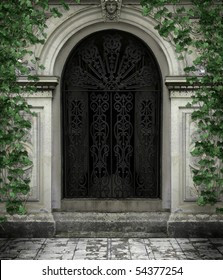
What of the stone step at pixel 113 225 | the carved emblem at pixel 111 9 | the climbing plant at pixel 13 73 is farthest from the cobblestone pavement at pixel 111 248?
the carved emblem at pixel 111 9

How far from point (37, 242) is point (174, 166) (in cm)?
257

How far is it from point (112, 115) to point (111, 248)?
2407mm

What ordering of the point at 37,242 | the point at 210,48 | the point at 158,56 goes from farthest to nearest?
the point at 158,56, the point at 37,242, the point at 210,48

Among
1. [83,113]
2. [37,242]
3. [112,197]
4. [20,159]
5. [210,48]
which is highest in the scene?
[210,48]

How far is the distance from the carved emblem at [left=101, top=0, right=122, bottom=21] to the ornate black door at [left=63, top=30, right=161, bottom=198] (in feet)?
1.12

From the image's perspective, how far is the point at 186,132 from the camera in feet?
31.0

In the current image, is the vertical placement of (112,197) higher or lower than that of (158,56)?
lower

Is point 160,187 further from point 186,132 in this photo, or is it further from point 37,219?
point 37,219

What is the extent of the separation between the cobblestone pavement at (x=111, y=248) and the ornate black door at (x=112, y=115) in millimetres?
1077

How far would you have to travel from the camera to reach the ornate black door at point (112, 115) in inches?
385

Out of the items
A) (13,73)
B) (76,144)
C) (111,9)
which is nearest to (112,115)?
(76,144)

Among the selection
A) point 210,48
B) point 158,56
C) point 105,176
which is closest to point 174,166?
point 105,176

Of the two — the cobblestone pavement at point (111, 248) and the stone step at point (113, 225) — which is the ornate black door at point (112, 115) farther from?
the cobblestone pavement at point (111, 248)

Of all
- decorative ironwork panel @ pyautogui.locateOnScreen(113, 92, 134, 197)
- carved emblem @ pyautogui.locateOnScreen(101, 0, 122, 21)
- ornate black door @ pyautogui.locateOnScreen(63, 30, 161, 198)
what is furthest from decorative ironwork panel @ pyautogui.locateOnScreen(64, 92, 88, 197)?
carved emblem @ pyautogui.locateOnScreen(101, 0, 122, 21)
